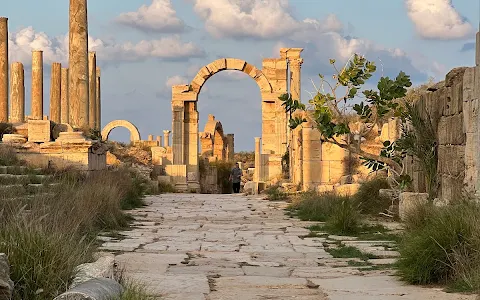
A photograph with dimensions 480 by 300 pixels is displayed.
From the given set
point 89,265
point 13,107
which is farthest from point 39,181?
point 13,107

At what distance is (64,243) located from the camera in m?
6.06

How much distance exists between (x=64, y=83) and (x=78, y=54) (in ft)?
64.7

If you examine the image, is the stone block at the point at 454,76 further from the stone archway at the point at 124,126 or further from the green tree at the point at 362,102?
the stone archway at the point at 124,126

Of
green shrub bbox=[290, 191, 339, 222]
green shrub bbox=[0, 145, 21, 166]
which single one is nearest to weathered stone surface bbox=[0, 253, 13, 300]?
green shrub bbox=[290, 191, 339, 222]

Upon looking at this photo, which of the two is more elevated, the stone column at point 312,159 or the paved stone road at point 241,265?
the stone column at point 312,159

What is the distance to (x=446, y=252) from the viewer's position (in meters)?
6.49

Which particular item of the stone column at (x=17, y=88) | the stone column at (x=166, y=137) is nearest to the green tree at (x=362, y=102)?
the stone column at (x=17, y=88)

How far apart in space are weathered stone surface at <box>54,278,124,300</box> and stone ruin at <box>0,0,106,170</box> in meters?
13.3

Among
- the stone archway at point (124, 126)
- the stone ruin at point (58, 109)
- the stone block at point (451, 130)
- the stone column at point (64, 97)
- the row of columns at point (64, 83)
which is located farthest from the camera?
the stone archway at point (124, 126)

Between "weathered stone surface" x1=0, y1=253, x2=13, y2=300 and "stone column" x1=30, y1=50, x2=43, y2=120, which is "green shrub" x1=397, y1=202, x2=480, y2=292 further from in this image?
"stone column" x1=30, y1=50, x2=43, y2=120

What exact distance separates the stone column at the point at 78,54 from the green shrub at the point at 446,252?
18.6 meters

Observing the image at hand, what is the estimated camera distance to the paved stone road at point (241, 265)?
20.6 feet

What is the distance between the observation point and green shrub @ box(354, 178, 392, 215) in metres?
14.1

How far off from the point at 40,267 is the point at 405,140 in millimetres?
8712
